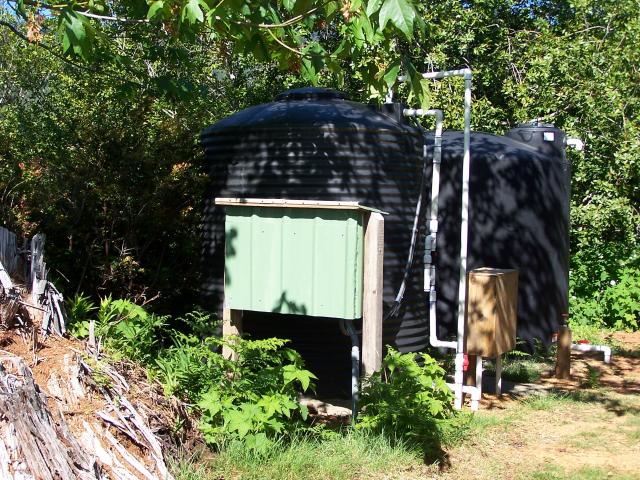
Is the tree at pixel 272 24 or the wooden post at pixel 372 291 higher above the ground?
the tree at pixel 272 24

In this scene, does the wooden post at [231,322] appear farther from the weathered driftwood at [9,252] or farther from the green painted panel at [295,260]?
the weathered driftwood at [9,252]

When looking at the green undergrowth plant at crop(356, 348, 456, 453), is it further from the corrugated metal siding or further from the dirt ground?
the corrugated metal siding

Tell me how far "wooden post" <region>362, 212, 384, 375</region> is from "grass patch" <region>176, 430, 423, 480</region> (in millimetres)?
582

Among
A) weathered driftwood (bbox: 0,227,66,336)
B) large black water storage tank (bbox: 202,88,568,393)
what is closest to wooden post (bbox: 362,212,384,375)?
large black water storage tank (bbox: 202,88,568,393)

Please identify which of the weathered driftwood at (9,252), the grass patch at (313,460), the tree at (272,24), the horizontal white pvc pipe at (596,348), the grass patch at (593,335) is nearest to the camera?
the tree at (272,24)

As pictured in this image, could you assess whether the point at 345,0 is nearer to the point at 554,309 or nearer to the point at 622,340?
the point at 554,309

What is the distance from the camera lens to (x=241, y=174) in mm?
7027

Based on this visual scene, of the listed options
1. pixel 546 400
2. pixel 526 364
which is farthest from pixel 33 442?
pixel 526 364

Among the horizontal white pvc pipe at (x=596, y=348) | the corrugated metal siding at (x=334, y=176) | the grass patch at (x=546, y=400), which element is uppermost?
the corrugated metal siding at (x=334, y=176)

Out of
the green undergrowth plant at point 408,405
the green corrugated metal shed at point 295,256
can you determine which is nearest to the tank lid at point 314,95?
the green corrugated metal shed at point 295,256

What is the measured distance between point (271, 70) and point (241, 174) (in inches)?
233

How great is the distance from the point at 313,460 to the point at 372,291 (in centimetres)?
130

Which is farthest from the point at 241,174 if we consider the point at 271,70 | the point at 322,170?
the point at 271,70

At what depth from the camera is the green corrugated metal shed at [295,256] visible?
548cm
